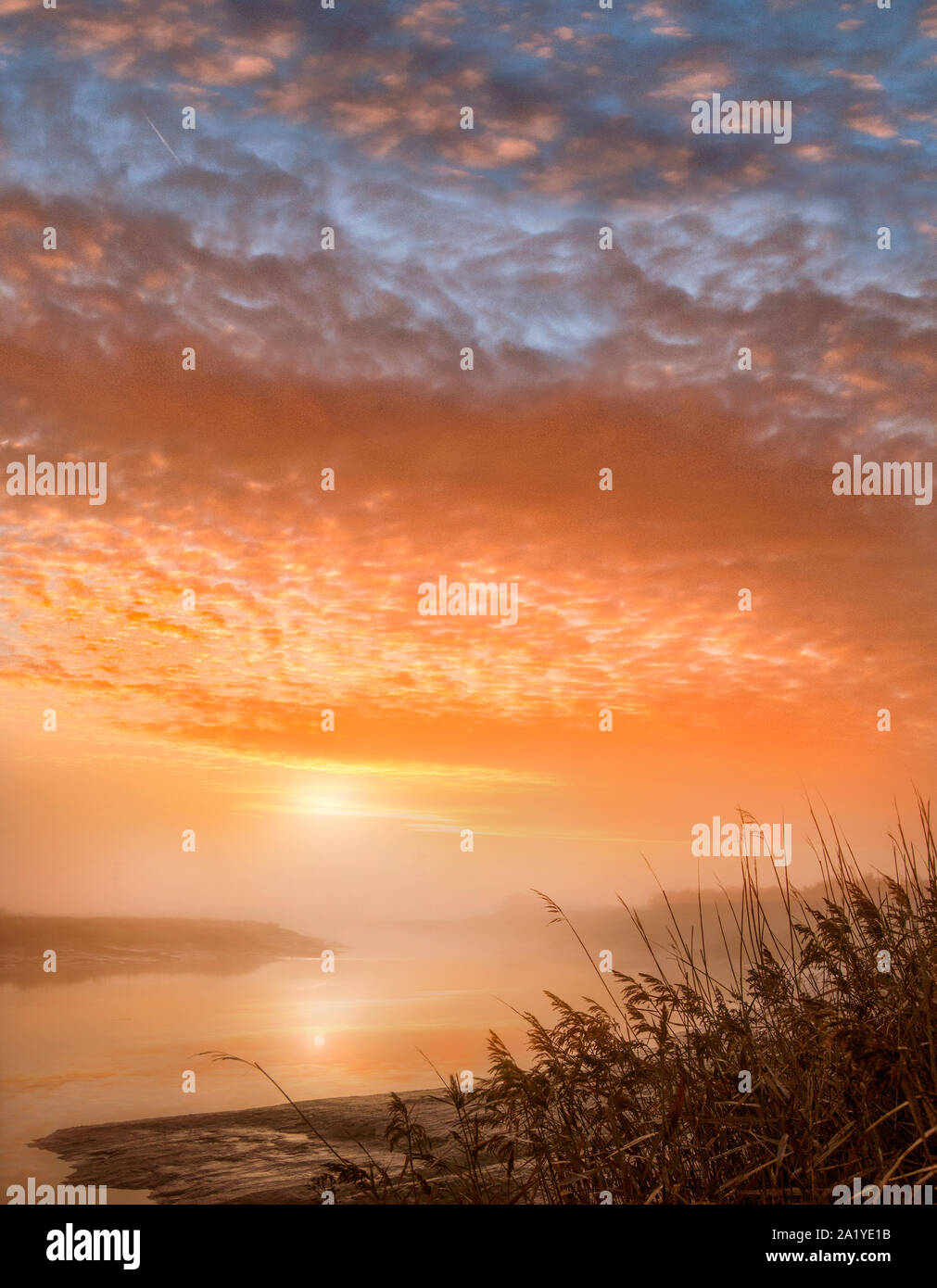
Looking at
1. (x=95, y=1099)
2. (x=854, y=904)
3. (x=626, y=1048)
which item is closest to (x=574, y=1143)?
(x=626, y=1048)

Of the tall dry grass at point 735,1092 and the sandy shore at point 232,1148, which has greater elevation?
the tall dry grass at point 735,1092

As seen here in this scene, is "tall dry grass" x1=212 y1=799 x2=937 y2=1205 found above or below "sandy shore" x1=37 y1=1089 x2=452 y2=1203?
above

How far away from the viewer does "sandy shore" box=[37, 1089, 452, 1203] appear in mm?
7086

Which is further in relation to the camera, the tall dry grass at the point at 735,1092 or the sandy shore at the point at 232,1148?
the sandy shore at the point at 232,1148

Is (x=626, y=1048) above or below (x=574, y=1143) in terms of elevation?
above

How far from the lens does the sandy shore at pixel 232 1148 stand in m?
7.09

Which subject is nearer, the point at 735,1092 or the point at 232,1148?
the point at 735,1092

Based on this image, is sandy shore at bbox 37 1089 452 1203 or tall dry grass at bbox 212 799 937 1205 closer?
tall dry grass at bbox 212 799 937 1205

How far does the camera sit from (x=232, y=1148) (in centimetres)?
844
